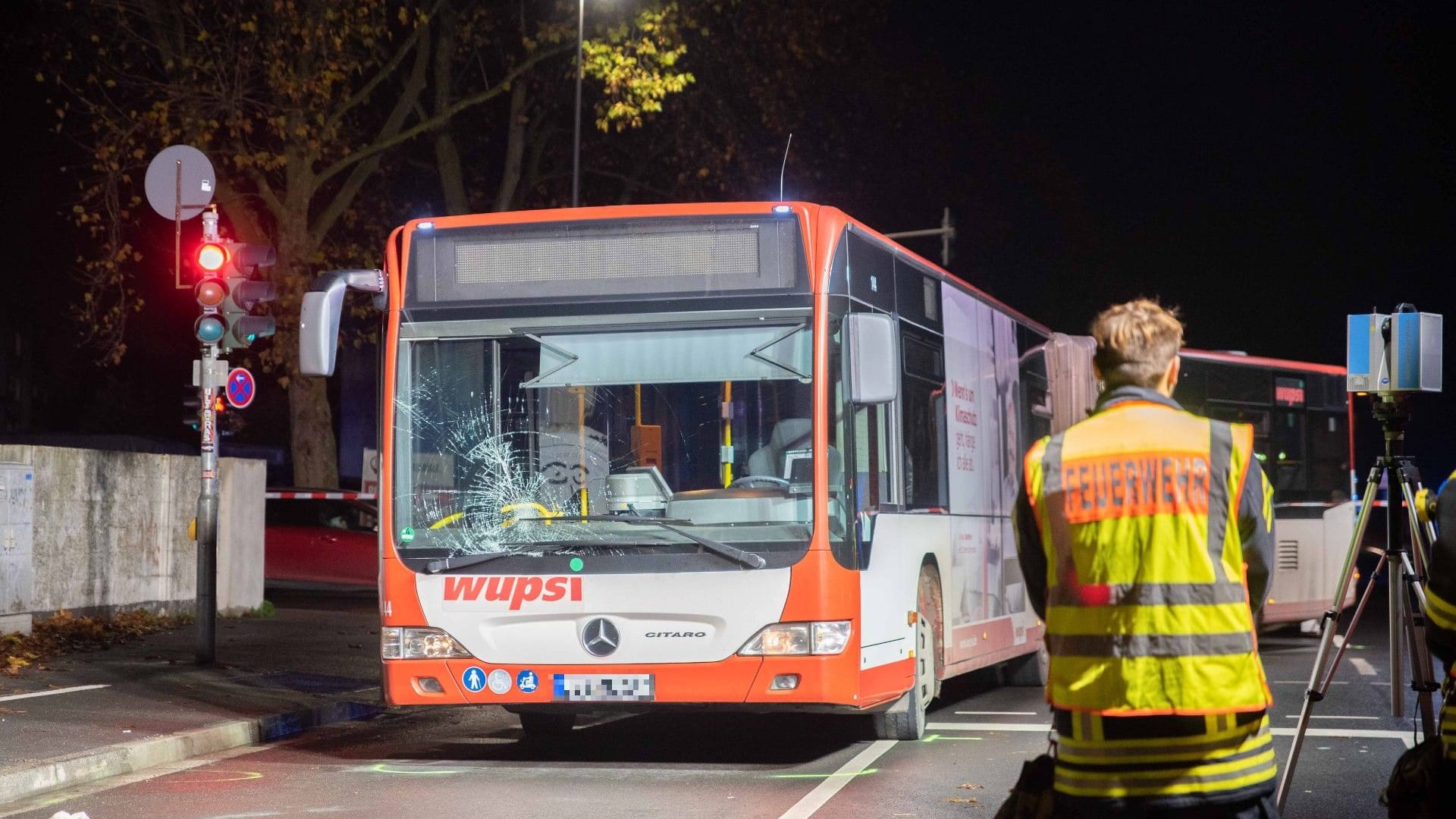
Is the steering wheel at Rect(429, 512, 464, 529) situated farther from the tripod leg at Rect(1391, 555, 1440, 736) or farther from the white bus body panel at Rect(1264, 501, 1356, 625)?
the white bus body panel at Rect(1264, 501, 1356, 625)

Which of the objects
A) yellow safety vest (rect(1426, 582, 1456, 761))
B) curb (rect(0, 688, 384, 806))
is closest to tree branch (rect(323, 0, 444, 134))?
curb (rect(0, 688, 384, 806))

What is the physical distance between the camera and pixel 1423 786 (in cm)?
437

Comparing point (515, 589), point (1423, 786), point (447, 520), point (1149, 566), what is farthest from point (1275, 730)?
point (1149, 566)

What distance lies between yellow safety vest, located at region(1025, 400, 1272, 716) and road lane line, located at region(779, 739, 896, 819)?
4.52 m

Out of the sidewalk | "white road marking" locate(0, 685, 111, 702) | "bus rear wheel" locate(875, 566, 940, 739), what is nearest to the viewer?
the sidewalk

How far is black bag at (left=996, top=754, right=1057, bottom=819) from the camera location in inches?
156

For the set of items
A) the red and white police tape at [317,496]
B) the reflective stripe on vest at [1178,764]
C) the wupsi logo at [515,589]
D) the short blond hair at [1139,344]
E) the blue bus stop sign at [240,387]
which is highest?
the blue bus stop sign at [240,387]

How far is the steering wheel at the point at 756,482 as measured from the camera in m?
9.42

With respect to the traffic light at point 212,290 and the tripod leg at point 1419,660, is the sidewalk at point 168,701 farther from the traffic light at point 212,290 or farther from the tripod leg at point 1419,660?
the tripod leg at point 1419,660

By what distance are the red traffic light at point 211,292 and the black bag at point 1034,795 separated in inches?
454

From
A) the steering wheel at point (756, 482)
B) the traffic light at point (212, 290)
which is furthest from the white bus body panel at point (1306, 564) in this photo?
the steering wheel at point (756, 482)

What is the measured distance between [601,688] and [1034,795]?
565cm

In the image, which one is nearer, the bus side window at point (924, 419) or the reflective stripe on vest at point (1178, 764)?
the reflective stripe on vest at point (1178, 764)

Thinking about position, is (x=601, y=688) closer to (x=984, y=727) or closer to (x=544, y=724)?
(x=544, y=724)
